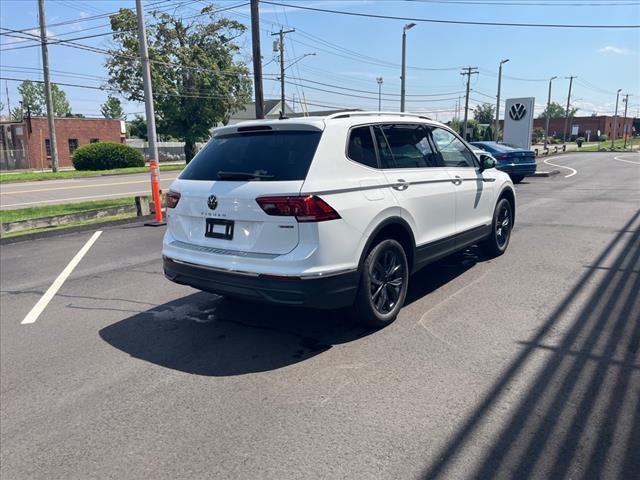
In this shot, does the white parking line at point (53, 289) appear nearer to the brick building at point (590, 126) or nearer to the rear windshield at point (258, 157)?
the rear windshield at point (258, 157)

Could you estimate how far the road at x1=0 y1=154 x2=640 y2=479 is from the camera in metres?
2.83

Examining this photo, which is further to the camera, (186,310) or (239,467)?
(186,310)

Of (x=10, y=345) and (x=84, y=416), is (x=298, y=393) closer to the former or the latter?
(x=84, y=416)

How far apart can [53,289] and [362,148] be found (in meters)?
4.39

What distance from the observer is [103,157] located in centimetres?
3634

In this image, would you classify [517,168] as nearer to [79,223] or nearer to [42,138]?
[79,223]

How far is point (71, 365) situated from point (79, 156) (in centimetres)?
3583

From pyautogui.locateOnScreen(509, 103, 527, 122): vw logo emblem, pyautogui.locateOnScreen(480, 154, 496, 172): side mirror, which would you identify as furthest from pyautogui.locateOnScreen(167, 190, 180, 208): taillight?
pyautogui.locateOnScreen(509, 103, 527, 122): vw logo emblem

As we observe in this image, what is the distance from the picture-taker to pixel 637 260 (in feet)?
22.8

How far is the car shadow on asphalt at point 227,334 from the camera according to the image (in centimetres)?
412

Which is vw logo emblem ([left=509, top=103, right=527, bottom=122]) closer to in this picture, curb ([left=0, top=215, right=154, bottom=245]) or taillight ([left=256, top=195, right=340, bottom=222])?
curb ([left=0, top=215, right=154, bottom=245])

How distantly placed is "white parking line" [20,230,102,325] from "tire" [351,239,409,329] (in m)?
3.48

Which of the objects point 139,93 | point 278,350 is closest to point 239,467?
point 278,350

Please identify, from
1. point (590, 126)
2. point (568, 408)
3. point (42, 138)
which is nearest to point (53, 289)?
point (568, 408)
